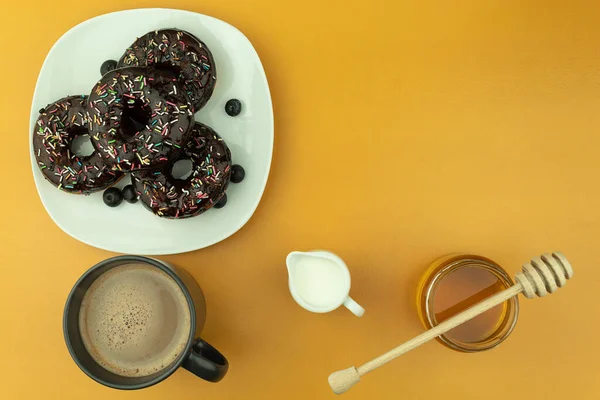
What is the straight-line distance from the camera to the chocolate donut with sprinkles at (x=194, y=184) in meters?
0.79

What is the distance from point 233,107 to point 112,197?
11.1 inches

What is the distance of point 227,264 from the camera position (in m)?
0.89

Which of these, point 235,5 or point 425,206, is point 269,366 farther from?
point 235,5

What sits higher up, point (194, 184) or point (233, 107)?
point (233, 107)

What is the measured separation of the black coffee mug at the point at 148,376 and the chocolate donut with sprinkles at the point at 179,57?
314mm

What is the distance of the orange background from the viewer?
887 millimetres

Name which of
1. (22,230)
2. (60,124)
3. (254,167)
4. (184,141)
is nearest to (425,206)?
(254,167)

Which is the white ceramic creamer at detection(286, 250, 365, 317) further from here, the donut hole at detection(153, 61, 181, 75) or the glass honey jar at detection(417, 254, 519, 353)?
the donut hole at detection(153, 61, 181, 75)

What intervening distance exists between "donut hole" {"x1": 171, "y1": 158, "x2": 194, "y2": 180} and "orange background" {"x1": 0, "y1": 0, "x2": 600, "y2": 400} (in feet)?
0.50

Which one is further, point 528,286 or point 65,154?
point 65,154

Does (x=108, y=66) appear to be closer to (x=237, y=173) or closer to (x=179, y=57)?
(x=179, y=57)

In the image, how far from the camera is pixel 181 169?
85 centimetres

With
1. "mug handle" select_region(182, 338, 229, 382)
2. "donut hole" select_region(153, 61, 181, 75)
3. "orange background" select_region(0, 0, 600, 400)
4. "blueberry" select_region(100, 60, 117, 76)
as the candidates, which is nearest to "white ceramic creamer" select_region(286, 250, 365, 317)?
"orange background" select_region(0, 0, 600, 400)

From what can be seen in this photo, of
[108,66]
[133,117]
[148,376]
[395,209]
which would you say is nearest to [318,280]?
[395,209]
